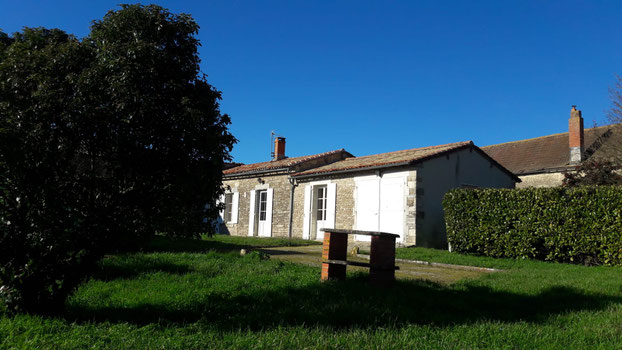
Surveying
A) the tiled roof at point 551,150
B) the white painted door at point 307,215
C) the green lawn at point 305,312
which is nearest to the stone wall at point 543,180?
the tiled roof at point 551,150

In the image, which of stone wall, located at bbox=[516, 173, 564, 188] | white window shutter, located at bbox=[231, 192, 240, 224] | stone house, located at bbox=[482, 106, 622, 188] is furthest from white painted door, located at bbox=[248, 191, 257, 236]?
stone house, located at bbox=[482, 106, 622, 188]

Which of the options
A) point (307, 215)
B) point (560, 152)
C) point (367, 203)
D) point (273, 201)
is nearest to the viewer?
point (367, 203)

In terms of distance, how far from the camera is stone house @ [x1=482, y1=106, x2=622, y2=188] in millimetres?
18562

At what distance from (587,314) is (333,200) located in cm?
1045

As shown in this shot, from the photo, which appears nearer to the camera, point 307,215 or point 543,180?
point 307,215

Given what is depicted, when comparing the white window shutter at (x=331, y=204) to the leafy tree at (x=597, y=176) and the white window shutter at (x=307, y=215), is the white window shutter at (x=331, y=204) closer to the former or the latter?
the white window shutter at (x=307, y=215)

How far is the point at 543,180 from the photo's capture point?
67.5 ft

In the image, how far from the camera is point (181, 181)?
4.39m

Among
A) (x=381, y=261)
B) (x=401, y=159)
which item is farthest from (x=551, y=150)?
(x=381, y=261)

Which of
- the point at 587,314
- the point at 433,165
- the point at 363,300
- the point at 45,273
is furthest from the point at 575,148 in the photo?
the point at 45,273

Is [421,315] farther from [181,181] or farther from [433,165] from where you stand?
[433,165]

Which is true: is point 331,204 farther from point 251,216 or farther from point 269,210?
point 251,216

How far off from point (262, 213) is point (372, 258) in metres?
12.7

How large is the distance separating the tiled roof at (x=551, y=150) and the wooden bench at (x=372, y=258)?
1647 cm
